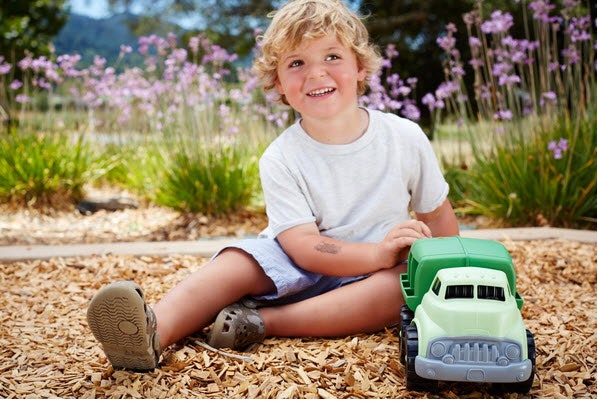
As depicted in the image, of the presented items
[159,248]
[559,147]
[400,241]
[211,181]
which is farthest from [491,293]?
[211,181]

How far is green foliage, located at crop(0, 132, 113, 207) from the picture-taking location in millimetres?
5281

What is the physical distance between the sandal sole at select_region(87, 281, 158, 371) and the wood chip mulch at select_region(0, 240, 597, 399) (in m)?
0.05

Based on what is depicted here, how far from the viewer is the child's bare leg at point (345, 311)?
2.11 meters

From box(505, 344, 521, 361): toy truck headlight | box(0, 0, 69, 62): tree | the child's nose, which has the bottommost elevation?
box(505, 344, 521, 361): toy truck headlight

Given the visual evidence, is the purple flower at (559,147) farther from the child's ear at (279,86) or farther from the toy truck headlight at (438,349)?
the toy truck headlight at (438,349)

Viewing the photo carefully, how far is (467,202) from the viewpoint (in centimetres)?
457

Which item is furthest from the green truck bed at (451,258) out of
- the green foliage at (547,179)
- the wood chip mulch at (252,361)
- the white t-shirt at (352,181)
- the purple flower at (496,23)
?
the purple flower at (496,23)

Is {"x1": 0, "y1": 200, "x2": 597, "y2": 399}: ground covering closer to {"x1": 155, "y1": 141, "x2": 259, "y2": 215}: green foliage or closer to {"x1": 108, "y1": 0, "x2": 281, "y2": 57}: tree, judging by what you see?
{"x1": 155, "y1": 141, "x2": 259, "y2": 215}: green foliage

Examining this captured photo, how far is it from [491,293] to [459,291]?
3.1 inches

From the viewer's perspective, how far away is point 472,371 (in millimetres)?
1608

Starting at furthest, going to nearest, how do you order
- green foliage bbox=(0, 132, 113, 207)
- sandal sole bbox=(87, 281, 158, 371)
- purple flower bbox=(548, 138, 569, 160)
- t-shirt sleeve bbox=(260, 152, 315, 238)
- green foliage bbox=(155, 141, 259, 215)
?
green foliage bbox=(0, 132, 113, 207), green foliage bbox=(155, 141, 259, 215), purple flower bbox=(548, 138, 569, 160), t-shirt sleeve bbox=(260, 152, 315, 238), sandal sole bbox=(87, 281, 158, 371)

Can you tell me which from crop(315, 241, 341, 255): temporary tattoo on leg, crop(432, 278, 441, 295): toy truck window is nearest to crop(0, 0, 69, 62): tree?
crop(315, 241, 341, 255): temporary tattoo on leg

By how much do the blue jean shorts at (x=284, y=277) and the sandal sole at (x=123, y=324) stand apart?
0.48m

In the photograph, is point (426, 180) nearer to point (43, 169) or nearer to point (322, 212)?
point (322, 212)
